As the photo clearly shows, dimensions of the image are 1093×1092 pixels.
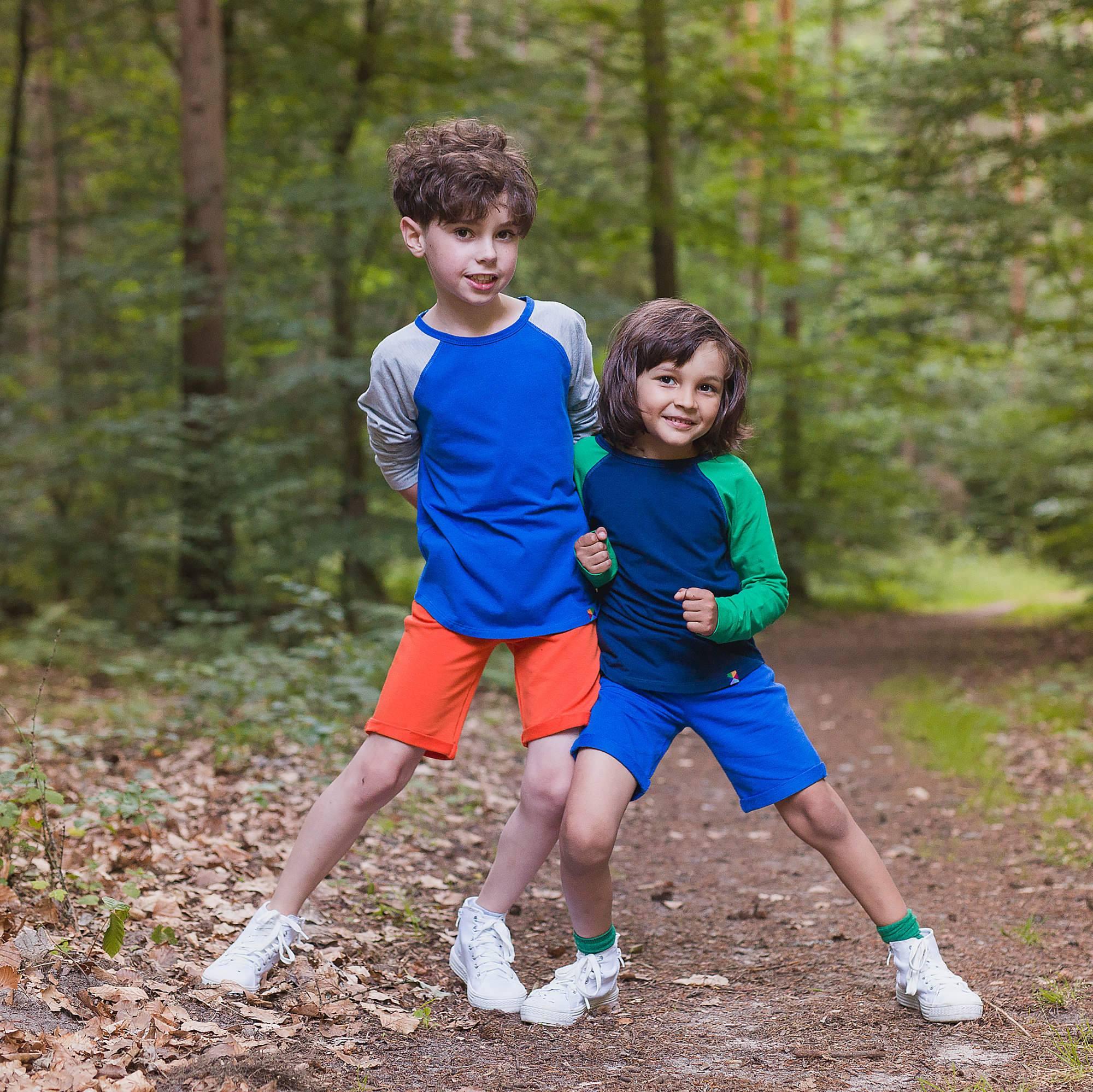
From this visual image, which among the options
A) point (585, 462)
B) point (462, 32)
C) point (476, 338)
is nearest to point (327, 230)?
point (462, 32)

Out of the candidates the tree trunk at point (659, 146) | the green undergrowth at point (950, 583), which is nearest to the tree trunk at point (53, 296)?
the tree trunk at point (659, 146)

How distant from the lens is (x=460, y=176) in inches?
105

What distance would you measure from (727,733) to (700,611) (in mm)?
400

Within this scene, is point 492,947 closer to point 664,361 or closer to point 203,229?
point 664,361

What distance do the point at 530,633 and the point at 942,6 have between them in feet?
28.8

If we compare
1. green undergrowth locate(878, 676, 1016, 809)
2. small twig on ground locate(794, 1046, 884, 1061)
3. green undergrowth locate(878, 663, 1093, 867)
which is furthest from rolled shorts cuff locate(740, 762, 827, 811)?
green undergrowth locate(878, 676, 1016, 809)

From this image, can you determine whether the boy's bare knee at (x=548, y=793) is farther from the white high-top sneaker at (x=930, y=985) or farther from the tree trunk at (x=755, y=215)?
the tree trunk at (x=755, y=215)

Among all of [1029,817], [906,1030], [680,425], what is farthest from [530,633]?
[1029,817]

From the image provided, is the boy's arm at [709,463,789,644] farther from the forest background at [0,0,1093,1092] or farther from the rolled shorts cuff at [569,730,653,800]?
the forest background at [0,0,1093,1092]

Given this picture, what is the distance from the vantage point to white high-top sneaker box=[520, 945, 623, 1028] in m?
2.84

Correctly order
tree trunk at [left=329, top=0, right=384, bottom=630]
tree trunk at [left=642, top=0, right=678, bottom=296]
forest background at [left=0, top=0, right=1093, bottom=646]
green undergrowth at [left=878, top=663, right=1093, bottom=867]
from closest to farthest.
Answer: green undergrowth at [left=878, top=663, right=1093, bottom=867] → forest background at [left=0, top=0, right=1093, bottom=646] → tree trunk at [left=329, top=0, right=384, bottom=630] → tree trunk at [left=642, top=0, right=678, bottom=296]

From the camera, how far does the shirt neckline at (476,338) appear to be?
9.16 ft

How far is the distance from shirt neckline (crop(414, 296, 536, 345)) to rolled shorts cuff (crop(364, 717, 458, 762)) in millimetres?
1014

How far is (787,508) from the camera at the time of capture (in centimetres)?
1628
